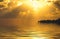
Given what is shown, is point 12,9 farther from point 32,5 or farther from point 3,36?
point 3,36

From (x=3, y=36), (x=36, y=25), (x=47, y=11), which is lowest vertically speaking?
(x=3, y=36)

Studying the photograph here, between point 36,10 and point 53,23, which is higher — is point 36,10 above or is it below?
above

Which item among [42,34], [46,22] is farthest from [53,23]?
[42,34]

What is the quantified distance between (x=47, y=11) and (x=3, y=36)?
0.89 m

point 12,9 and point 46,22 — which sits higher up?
point 12,9

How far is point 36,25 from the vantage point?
326 centimetres

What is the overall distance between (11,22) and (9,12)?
0.68ft

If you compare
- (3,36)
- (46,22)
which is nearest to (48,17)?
(46,22)

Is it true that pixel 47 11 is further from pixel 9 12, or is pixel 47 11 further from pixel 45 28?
pixel 9 12

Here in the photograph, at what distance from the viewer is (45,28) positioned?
321cm

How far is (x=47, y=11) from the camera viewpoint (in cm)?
337

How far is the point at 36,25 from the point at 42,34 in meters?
0.24

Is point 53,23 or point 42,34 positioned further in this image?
point 53,23

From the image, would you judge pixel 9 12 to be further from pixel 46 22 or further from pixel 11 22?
pixel 46 22
